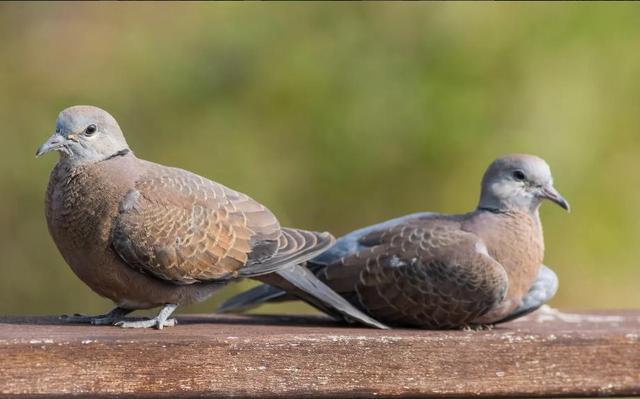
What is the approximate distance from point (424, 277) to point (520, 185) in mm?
575

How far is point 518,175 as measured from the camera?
13.9ft

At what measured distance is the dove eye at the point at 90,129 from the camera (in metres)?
3.82

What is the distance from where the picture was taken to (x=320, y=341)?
3.46 m

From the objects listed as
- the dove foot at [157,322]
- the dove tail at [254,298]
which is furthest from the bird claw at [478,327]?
the dove foot at [157,322]

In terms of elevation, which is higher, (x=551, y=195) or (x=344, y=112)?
(x=344, y=112)

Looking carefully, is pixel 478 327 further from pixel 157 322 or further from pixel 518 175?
pixel 157 322

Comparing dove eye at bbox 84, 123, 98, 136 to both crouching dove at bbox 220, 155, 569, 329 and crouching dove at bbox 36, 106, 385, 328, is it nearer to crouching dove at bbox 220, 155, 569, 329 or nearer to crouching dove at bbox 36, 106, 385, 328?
crouching dove at bbox 36, 106, 385, 328

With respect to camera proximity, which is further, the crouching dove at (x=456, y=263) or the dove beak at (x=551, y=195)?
the dove beak at (x=551, y=195)

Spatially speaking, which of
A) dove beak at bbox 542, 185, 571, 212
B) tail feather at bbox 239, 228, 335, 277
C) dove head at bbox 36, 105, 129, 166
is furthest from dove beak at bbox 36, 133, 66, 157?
dove beak at bbox 542, 185, 571, 212

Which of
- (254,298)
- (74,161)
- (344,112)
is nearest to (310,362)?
(254,298)

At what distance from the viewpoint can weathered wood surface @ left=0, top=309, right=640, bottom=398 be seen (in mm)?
3273

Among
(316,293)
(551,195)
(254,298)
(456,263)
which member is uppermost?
(551,195)

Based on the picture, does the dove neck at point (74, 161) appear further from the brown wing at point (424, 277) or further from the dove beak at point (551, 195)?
the dove beak at point (551, 195)

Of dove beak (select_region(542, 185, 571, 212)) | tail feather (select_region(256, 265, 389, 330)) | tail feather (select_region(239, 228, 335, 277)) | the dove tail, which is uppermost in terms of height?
dove beak (select_region(542, 185, 571, 212))
